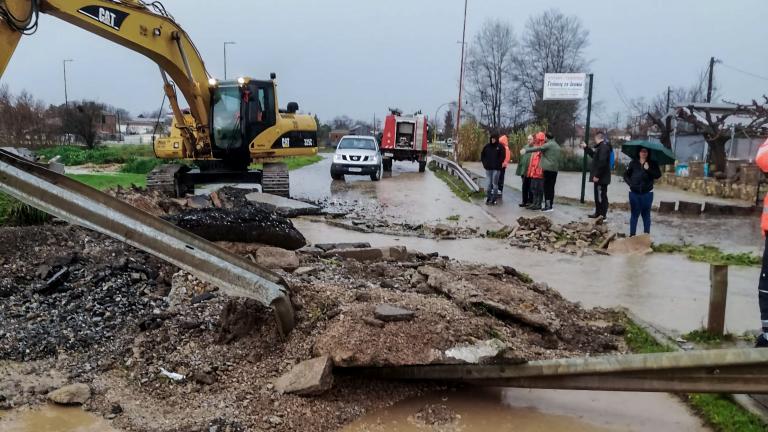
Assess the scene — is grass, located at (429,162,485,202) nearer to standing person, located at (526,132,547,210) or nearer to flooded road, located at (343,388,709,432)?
standing person, located at (526,132,547,210)

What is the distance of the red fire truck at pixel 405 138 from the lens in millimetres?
30875

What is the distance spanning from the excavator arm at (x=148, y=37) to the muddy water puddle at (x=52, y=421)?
563 cm

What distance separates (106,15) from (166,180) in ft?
15.8

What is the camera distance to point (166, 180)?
14500 mm

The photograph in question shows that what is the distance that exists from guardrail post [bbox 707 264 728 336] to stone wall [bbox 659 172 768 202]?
13971 mm

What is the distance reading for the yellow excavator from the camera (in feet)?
38.7

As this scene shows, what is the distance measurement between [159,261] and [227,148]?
808cm

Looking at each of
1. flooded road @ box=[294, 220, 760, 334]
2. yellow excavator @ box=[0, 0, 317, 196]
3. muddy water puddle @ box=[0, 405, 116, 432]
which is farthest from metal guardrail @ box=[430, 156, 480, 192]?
muddy water puddle @ box=[0, 405, 116, 432]

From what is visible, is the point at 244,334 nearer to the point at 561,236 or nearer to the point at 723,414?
the point at 723,414

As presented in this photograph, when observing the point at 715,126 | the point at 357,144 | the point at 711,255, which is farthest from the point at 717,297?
the point at 357,144

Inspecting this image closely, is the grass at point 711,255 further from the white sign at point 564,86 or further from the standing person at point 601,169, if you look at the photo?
the white sign at point 564,86

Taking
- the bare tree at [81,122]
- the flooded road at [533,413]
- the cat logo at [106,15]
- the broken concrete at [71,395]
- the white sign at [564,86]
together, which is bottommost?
the flooded road at [533,413]

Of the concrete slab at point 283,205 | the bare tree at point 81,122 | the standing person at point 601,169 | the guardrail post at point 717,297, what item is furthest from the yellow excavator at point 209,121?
the bare tree at point 81,122

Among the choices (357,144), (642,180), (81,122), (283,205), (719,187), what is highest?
(81,122)
